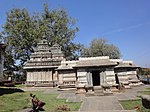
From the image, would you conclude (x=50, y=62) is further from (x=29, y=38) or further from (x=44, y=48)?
(x=29, y=38)

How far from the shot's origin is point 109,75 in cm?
2592

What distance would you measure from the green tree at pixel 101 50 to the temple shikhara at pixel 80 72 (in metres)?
27.6

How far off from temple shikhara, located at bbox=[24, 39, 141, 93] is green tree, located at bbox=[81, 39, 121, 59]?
90.7 feet

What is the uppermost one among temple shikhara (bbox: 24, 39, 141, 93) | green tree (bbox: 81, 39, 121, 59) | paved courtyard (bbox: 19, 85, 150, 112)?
green tree (bbox: 81, 39, 121, 59)

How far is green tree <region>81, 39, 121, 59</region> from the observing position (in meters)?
68.2

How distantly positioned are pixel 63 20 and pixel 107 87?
1301 inches

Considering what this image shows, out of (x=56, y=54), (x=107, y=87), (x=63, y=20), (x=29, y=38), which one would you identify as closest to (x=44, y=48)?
(x=56, y=54)

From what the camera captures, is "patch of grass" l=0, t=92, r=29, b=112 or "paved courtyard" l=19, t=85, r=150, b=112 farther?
"paved courtyard" l=19, t=85, r=150, b=112

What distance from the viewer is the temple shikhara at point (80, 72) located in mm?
25781

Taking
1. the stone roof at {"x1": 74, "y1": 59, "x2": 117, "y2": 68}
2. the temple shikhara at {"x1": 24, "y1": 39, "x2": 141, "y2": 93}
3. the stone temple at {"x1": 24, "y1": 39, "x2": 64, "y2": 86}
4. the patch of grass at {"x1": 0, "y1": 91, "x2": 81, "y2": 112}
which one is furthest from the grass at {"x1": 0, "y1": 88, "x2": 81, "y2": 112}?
the stone temple at {"x1": 24, "y1": 39, "x2": 64, "y2": 86}

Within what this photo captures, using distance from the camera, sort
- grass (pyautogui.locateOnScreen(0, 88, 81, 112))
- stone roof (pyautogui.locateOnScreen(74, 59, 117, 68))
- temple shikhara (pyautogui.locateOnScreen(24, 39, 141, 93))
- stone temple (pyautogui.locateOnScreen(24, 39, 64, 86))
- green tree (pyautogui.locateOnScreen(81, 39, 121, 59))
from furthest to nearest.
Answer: green tree (pyautogui.locateOnScreen(81, 39, 121, 59)), stone temple (pyautogui.locateOnScreen(24, 39, 64, 86)), temple shikhara (pyautogui.locateOnScreen(24, 39, 141, 93)), stone roof (pyautogui.locateOnScreen(74, 59, 117, 68)), grass (pyautogui.locateOnScreen(0, 88, 81, 112))

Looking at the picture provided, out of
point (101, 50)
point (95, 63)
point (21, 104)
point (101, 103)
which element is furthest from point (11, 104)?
point (101, 50)

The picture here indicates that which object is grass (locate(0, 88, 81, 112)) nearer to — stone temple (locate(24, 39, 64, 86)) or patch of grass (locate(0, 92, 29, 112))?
patch of grass (locate(0, 92, 29, 112))

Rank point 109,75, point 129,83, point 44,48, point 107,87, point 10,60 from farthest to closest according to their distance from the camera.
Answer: point 10,60, point 44,48, point 129,83, point 109,75, point 107,87
